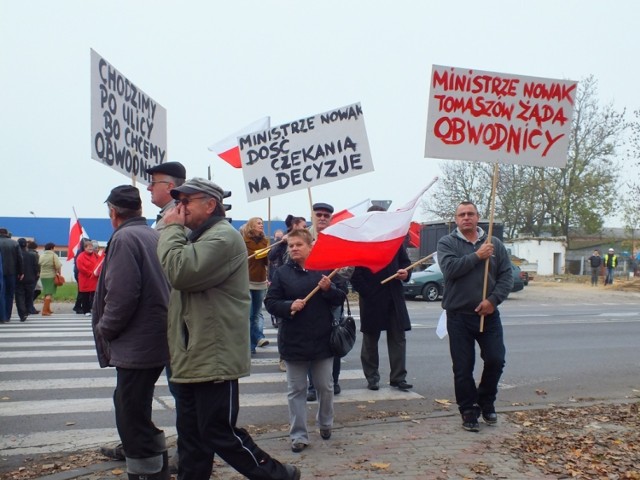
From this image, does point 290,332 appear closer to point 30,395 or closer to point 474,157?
point 474,157

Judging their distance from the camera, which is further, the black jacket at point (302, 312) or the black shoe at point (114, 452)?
the black jacket at point (302, 312)

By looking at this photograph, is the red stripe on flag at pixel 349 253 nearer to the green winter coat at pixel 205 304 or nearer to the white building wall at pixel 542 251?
the green winter coat at pixel 205 304

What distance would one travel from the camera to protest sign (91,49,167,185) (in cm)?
642

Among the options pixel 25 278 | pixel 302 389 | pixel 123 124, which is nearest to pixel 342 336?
pixel 302 389

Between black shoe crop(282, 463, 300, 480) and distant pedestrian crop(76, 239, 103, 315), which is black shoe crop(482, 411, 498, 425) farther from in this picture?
distant pedestrian crop(76, 239, 103, 315)

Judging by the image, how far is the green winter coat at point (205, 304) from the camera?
3.80 meters

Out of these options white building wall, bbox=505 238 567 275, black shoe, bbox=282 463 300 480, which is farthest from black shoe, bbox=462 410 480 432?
white building wall, bbox=505 238 567 275

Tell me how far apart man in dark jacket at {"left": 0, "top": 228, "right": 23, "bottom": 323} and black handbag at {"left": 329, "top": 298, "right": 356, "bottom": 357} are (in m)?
10.8

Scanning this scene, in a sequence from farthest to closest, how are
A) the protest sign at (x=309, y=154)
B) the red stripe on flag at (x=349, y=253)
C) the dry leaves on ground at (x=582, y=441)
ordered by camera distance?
the protest sign at (x=309, y=154) < the red stripe on flag at (x=349, y=253) < the dry leaves on ground at (x=582, y=441)

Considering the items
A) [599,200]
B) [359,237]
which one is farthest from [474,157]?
[599,200]

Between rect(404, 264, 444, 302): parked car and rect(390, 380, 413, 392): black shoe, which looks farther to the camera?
rect(404, 264, 444, 302): parked car

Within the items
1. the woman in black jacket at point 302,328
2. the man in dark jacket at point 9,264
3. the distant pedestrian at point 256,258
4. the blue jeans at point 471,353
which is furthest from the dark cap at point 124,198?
the man in dark jacket at point 9,264

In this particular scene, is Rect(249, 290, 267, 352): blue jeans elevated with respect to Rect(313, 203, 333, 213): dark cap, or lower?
lower

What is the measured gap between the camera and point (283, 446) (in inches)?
216
